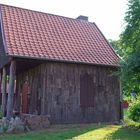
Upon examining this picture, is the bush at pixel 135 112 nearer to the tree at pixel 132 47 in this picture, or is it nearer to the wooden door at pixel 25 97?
the tree at pixel 132 47

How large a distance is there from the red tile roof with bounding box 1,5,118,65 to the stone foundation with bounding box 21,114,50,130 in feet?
10.3

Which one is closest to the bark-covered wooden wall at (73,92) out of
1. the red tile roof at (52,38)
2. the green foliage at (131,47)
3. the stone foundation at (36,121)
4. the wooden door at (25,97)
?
→ the wooden door at (25,97)

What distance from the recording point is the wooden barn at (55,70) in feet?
58.9

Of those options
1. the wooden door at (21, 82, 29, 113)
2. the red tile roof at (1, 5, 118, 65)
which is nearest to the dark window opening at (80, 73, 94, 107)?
the red tile roof at (1, 5, 118, 65)

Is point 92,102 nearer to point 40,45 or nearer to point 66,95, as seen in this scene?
point 66,95

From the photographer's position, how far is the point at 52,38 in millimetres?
20203

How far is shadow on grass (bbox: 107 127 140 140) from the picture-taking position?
13.2 metres

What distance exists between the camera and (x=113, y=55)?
2138 centimetres

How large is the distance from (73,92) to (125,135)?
5.50m

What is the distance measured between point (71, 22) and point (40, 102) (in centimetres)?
754

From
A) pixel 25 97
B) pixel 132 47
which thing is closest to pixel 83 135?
pixel 132 47

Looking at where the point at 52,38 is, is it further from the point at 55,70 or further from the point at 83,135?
the point at 83,135

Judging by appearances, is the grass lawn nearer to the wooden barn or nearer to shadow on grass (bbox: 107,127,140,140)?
shadow on grass (bbox: 107,127,140,140)

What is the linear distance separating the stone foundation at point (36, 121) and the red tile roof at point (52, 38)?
10.3 ft
